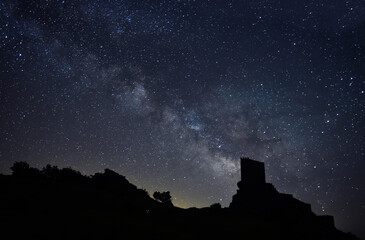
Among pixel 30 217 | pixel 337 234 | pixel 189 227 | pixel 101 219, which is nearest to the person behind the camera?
pixel 30 217

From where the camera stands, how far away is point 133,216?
20.4 meters

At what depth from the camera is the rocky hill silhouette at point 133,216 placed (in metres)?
15.5

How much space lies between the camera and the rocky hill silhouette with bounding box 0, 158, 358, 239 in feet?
50.7

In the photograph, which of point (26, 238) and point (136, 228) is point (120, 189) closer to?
point (136, 228)

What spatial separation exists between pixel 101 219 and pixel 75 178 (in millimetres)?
23110

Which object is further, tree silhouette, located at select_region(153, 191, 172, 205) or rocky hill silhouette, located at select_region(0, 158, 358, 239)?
tree silhouette, located at select_region(153, 191, 172, 205)

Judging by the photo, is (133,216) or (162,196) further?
(162,196)

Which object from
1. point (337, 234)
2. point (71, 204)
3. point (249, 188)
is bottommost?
point (337, 234)

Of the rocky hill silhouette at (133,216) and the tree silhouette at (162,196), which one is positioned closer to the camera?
the rocky hill silhouette at (133,216)

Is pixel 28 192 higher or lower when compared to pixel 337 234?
higher

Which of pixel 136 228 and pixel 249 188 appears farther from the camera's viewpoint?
pixel 249 188

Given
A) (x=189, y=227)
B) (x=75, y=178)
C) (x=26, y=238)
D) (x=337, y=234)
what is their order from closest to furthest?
(x=26, y=238), (x=189, y=227), (x=337, y=234), (x=75, y=178)

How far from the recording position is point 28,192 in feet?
69.1

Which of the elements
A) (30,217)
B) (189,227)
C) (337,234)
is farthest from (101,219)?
(337,234)
